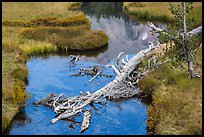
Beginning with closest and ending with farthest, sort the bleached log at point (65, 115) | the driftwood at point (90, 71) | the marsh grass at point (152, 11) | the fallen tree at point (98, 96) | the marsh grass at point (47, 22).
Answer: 1. the bleached log at point (65, 115)
2. the fallen tree at point (98, 96)
3. the driftwood at point (90, 71)
4. the marsh grass at point (47, 22)
5. the marsh grass at point (152, 11)

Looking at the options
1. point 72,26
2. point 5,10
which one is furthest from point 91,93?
point 5,10

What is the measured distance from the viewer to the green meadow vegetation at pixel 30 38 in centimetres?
2114

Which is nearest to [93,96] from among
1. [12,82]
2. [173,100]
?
[173,100]

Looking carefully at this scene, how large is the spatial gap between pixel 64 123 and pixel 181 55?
8.10 meters

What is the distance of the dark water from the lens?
18750mm

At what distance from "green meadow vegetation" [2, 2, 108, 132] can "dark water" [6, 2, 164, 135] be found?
762mm

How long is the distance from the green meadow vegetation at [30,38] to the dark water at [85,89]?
76 centimetres

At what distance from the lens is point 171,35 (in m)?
22.0

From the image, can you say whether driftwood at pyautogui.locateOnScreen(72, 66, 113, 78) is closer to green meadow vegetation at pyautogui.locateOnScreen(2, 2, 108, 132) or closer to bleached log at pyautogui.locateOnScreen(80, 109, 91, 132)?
green meadow vegetation at pyautogui.locateOnScreen(2, 2, 108, 132)

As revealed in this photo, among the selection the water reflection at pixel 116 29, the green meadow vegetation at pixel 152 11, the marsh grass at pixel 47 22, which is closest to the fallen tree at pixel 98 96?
the water reflection at pixel 116 29

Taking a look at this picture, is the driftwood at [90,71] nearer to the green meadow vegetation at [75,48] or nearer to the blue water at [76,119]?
the blue water at [76,119]

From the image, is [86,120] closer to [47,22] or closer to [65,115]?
[65,115]

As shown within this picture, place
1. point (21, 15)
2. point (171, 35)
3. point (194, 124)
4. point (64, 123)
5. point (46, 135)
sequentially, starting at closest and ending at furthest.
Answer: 1. point (194, 124)
2. point (46, 135)
3. point (64, 123)
4. point (171, 35)
5. point (21, 15)

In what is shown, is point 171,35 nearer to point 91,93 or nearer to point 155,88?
point 155,88
